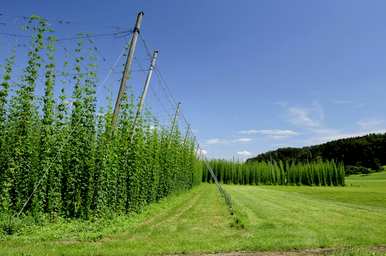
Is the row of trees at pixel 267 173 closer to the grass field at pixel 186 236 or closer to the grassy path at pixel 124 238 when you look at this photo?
the grass field at pixel 186 236

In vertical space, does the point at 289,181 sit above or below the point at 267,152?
below

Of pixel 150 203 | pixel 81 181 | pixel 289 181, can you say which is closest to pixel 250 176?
pixel 289 181

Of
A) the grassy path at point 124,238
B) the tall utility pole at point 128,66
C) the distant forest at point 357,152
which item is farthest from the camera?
the distant forest at point 357,152

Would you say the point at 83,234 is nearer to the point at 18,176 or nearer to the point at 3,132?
the point at 18,176

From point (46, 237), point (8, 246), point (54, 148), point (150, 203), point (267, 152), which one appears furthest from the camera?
point (267, 152)

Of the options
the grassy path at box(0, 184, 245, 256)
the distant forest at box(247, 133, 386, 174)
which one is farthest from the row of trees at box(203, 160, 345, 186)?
the grassy path at box(0, 184, 245, 256)

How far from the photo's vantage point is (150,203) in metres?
15.5

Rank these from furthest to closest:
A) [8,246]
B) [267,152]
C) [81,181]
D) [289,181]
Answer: [267,152], [289,181], [81,181], [8,246]

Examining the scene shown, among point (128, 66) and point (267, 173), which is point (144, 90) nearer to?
point (128, 66)

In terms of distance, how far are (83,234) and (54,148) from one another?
109 inches

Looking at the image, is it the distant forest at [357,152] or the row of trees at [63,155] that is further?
the distant forest at [357,152]

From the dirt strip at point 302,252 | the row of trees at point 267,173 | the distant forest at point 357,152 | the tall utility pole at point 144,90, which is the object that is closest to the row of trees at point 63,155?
the tall utility pole at point 144,90

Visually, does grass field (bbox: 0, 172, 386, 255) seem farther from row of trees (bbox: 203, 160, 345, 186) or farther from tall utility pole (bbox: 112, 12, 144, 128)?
row of trees (bbox: 203, 160, 345, 186)

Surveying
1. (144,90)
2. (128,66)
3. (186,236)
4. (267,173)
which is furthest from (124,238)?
(267,173)
